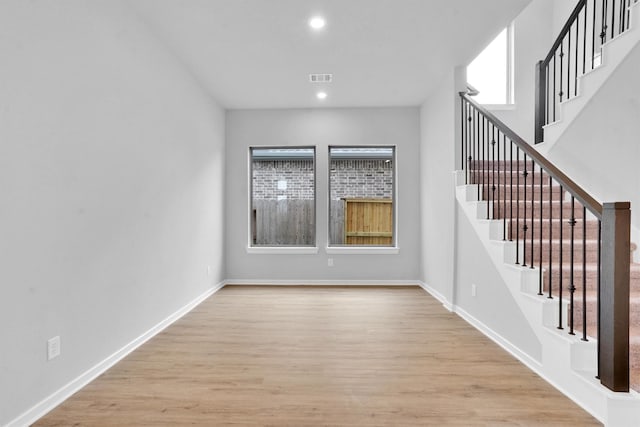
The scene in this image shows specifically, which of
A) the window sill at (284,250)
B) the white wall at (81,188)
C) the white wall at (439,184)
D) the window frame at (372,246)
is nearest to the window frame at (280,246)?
the window sill at (284,250)

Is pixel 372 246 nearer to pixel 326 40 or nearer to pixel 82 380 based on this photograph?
pixel 326 40

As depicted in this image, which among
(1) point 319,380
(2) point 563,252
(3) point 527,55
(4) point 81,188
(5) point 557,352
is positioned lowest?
(1) point 319,380

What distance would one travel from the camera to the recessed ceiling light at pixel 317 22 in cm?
299

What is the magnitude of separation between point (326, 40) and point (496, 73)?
3360 millimetres

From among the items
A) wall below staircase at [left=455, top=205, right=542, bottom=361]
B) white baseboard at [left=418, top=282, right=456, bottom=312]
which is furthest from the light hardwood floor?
white baseboard at [left=418, top=282, right=456, bottom=312]

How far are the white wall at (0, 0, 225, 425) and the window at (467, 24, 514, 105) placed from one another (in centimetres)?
445

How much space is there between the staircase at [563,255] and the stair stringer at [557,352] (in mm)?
66

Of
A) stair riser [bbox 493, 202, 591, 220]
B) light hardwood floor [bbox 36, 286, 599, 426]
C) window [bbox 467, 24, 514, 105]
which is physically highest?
window [bbox 467, 24, 514, 105]

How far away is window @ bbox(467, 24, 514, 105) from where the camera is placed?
17.2ft

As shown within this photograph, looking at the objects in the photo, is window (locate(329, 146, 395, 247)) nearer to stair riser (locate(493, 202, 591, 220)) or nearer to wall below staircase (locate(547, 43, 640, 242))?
stair riser (locate(493, 202, 591, 220))

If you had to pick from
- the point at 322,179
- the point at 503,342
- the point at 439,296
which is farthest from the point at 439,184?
the point at 503,342

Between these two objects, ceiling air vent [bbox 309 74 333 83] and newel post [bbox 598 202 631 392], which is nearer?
newel post [bbox 598 202 631 392]

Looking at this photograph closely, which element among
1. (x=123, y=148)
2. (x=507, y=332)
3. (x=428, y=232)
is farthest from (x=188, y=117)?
(x=507, y=332)

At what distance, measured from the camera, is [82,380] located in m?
2.23
